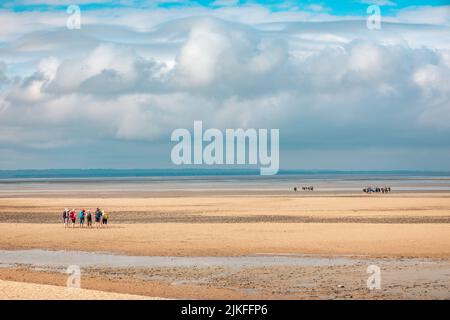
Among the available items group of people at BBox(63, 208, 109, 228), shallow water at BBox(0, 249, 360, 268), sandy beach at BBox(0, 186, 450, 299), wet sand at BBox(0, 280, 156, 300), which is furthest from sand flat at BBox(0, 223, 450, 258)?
wet sand at BBox(0, 280, 156, 300)

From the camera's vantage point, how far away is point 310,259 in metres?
28.7

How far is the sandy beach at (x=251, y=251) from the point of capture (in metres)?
22.1

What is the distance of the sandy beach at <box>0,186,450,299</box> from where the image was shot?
872 inches

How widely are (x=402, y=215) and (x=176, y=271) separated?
99.4 feet

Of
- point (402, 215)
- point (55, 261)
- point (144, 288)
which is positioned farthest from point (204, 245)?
point (402, 215)

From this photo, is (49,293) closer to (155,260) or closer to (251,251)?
(155,260)

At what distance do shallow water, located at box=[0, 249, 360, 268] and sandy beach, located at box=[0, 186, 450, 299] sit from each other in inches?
3.3

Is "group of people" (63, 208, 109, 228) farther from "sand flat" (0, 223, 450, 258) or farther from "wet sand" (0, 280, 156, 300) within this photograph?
"wet sand" (0, 280, 156, 300)

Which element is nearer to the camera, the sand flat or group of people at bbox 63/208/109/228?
the sand flat

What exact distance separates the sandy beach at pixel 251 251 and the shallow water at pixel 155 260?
84 millimetres
